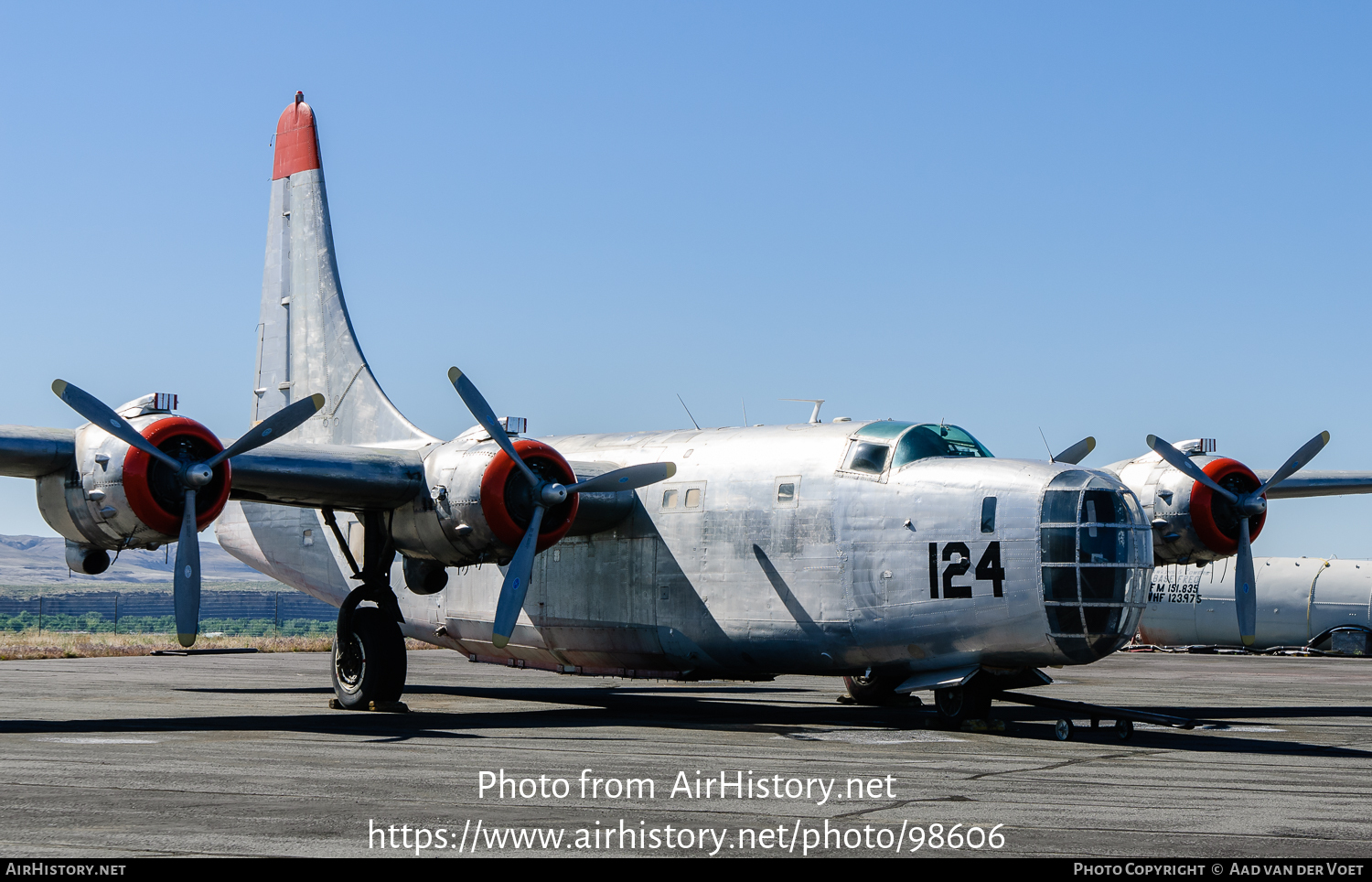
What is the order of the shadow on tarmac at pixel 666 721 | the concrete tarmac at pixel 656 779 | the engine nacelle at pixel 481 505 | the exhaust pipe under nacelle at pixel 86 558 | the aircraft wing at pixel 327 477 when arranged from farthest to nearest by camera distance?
the engine nacelle at pixel 481 505
the aircraft wing at pixel 327 477
the exhaust pipe under nacelle at pixel 86 558
the shadow on tarmac at pixel 666 721
the concrete tarmac at pixel 656 779

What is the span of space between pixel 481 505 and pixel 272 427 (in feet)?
9.62

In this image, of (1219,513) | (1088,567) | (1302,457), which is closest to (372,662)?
(1088,567)

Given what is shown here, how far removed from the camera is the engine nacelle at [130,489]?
17188 mm

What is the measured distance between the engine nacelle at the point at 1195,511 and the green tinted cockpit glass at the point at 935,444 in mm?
4666

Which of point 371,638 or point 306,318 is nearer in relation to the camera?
point 371,638

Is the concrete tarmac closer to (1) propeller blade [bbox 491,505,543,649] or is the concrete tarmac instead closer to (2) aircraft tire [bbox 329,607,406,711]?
(2) aircraft tire [bbox 329,607,406,711]

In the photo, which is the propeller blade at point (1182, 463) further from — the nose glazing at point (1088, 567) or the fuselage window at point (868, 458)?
the fuselage window at point (868, 458)

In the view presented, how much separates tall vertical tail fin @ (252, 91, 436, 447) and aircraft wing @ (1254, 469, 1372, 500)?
15.7 m

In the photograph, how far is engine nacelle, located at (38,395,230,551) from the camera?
17188 mm

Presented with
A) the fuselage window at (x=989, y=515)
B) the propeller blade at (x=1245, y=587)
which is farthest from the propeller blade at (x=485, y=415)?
the propeller blade at (x=1245, y=587)

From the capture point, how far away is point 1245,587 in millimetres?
21609

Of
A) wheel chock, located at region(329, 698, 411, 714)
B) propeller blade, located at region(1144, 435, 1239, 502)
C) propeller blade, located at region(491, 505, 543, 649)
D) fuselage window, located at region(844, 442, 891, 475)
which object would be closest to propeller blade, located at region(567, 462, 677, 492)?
propeller blade, located at region(491, 505, 543, 649)

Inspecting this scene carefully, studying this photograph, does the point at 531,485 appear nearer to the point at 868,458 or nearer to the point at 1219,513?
the point at 868,458

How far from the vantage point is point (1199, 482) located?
2166 centimetres
